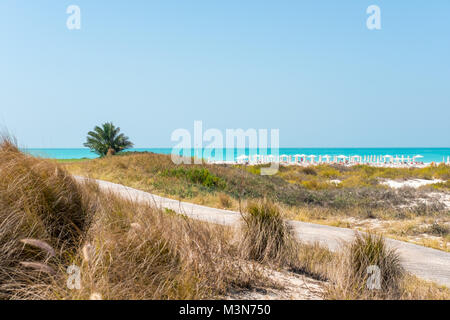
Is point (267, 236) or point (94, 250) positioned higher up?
point (94, 250)

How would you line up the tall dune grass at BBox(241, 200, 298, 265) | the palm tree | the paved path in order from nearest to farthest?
the tall dune grass at BBox(241, 200, 298, 265) < the paved path < the palm tree

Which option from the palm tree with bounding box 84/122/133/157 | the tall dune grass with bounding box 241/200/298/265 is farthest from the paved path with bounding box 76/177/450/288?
the palm tree with bounding box 84/122/133/157

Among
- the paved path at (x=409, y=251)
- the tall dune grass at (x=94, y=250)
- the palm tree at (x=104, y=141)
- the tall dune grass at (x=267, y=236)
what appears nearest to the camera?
the tall dune grass at (x=94, y=250)

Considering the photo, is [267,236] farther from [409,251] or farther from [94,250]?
[409,251]

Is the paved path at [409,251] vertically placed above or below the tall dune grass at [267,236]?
below

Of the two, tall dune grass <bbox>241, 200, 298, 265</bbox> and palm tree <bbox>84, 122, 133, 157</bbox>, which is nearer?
tall dune grass <bbox>241, 200, 298, 265</bbox>

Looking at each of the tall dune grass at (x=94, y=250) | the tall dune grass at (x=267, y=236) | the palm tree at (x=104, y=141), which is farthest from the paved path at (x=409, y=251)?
the palm tree at (x=104, y=141)

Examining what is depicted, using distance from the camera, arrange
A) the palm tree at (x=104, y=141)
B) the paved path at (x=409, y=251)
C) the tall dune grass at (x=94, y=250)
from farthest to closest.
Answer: the palm tree at (x=104, y=141), the paved path at (x=409, y=251), the tall dune grass at (x=94, y=250)

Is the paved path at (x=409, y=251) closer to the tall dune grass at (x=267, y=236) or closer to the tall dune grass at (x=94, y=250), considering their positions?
the tall dune grass at (x=267, y=236)

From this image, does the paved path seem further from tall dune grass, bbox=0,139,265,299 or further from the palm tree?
the palm tree

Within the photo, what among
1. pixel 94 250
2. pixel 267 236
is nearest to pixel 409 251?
pixel 267 236

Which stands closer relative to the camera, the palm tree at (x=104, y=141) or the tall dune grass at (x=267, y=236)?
the tall dune grass at (x=267, y=236)

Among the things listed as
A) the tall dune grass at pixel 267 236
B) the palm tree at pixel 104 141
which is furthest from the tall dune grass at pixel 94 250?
the palm tree at pixel 104 141
